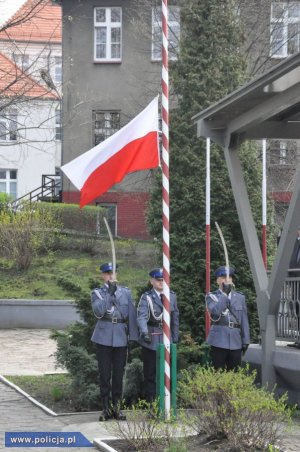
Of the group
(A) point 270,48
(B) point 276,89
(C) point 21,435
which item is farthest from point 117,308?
(A) point 270,48

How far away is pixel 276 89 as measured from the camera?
12.3 metres

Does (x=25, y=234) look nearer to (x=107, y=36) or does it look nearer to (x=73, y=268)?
(x=73, y=268)

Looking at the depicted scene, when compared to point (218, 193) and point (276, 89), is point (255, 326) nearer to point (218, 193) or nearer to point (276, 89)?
point (218, 193)

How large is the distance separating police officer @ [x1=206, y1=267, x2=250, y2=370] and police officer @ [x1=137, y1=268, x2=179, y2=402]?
0.76m

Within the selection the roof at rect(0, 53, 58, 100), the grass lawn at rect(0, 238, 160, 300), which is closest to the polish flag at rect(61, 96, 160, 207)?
the roof at rect(0, 53, 58, 100)

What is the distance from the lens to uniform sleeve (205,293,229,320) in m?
13.0

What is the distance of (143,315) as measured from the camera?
12.4m

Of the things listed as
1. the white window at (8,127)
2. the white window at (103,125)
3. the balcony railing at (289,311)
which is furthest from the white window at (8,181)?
the balcony railing at (289,311)

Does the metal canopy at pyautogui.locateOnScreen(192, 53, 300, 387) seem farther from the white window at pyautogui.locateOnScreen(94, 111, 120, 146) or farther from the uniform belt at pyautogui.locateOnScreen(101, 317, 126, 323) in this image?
the white window at pyautogui.locateOnScreen(94, 111, 120, 146)

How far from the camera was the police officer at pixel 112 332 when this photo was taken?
40.4 ft

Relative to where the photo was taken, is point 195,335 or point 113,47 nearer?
point 195,335

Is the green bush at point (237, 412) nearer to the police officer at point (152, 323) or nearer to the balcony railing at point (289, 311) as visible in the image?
the police officer at point (152, 323)

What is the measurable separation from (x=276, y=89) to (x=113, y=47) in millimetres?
28559

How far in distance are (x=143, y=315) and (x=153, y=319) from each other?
0.19 m
